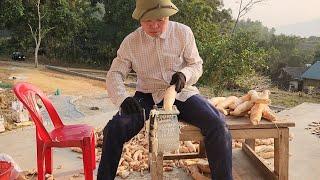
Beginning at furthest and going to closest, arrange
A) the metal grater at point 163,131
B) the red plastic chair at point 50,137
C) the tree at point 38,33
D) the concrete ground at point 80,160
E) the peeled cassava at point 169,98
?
the tree at point 38,33 < the concrete ground at point 80,160 < the red plastic chair at point 50,137 < the peeled cassava at point 169,98 < the metal grater at point 163,131

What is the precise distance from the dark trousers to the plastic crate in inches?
29.3

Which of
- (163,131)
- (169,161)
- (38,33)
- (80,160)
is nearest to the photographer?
(163,131)

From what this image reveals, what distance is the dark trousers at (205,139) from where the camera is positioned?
2.71 metres

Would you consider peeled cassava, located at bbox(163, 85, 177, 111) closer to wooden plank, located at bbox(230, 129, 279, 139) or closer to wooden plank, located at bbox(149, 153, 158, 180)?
wooden plank, located at bbox(149, 153, 158, 180)

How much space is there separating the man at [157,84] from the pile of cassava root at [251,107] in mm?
316

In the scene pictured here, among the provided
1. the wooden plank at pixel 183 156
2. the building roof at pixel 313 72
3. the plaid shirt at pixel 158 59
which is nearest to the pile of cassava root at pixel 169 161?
the wooden plank at pixel 183 156

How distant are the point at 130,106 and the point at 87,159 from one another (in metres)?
0.70

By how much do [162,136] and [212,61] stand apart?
9.81 meters

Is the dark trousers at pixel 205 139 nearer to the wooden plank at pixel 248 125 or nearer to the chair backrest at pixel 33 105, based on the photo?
the wooden plank at pixel 248 125

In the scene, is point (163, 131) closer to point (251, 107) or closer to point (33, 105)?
point (251, 107)

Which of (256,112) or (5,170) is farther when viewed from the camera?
(5,170)

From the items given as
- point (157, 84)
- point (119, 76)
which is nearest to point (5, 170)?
point (119, 76)

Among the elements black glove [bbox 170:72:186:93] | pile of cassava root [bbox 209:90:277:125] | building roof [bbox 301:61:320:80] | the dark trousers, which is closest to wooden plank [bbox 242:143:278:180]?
pile of cassava root [bbox 209:90:277:125]

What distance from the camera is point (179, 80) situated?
109 inches
